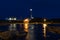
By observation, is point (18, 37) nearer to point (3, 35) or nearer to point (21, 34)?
point (21, 34)

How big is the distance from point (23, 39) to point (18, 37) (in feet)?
0.99

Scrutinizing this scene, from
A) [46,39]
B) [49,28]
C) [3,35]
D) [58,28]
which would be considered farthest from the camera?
[49,28]

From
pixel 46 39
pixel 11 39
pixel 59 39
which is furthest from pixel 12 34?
pixel 59 39

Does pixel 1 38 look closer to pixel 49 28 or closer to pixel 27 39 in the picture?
pixel 27 39

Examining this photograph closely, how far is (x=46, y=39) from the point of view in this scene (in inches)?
446

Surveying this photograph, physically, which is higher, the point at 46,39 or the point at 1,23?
the point at 1,23

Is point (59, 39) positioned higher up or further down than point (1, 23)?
further down

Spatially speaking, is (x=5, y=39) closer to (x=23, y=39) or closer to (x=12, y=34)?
(x=12, y=34)

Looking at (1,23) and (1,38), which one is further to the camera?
(1,23)

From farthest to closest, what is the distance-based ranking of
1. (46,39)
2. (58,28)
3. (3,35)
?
(46,39) → (58,28) → (3,35)

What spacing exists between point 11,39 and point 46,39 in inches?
81.3

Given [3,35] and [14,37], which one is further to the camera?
[14,37]

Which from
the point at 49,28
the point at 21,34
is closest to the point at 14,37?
the point at 21,34

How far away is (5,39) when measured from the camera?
9.94 m
